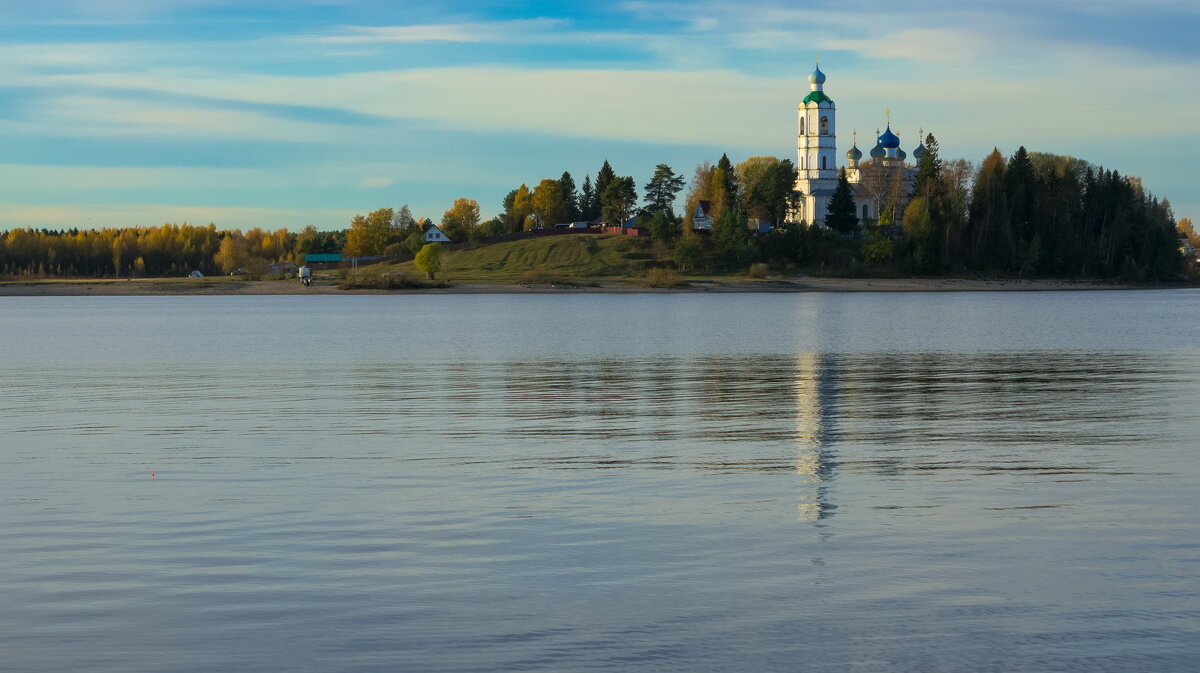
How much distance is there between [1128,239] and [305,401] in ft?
519

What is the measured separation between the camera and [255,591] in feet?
37.7

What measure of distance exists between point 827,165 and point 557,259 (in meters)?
44.4

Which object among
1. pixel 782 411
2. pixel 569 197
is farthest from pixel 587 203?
pixel 782 411

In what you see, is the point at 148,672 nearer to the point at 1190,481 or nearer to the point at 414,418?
the point at 1190,481

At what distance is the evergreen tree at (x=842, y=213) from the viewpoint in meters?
162

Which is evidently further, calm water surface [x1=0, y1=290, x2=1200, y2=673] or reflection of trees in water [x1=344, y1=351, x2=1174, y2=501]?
reflection of trees in water [x1=344, y1=351, x2=1174, y2=501]

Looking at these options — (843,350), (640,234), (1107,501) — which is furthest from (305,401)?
(640,234)

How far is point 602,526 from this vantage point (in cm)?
1421

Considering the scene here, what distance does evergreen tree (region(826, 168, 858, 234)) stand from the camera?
161875mm

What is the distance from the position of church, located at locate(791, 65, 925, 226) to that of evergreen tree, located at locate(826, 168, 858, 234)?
11408 mm

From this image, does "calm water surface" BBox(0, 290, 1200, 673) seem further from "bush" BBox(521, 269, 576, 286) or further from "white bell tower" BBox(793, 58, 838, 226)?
"white bell tower" BBox(793, 58, 838, 226)

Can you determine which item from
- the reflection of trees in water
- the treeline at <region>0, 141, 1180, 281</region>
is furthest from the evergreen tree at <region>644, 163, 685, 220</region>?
the reflection of trees in water

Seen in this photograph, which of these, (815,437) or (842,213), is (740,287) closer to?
(842,213)

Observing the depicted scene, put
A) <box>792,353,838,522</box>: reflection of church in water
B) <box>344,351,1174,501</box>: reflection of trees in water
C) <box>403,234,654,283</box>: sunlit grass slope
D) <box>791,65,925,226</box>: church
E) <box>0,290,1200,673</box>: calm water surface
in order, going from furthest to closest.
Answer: <box>791,65,925,226</box>: church < <box>403,234,654,283</box>: sunlit grass slope < <box>344,351,1174,501</box>: reflection of trees in water < <box>792,353,838,522</box>: reflection of church in water < <box>0,290,1200,673</box>: calm water surface
